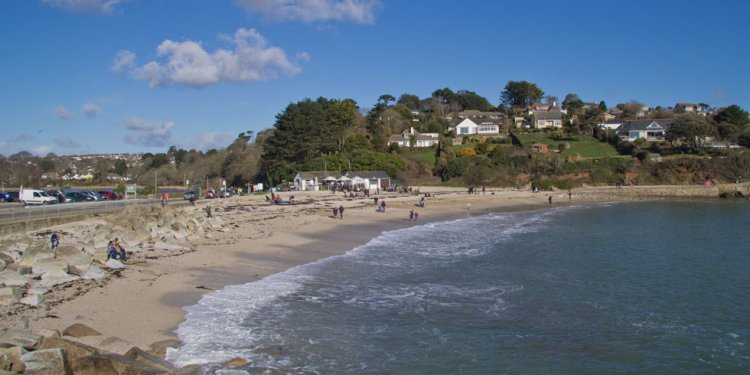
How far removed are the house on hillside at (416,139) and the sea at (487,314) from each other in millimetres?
66079

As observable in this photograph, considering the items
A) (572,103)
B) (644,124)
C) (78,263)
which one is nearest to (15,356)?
(78,263)

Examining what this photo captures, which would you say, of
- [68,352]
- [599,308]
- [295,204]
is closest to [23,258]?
[68,352]

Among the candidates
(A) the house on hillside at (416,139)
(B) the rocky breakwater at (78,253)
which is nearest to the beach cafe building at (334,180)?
(A) the house on hillside at (416,139)

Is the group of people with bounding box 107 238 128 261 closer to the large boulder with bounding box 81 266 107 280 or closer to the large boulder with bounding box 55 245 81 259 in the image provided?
the large boulder with bounding box 55 245 81 259

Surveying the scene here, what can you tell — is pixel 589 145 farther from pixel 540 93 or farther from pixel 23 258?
pixel 23 258

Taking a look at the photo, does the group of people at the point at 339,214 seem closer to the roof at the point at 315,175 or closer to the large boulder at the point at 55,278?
the large boulder at the point at 55,278

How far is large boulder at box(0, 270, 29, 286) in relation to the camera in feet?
46.3

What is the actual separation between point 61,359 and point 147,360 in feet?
5.04

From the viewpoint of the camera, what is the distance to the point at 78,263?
16.2m

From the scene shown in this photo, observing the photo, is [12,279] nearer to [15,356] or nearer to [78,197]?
[15,356]

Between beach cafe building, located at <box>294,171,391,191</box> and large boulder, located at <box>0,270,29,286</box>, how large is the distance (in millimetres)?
49740

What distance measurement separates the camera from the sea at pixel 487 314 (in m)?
11.0

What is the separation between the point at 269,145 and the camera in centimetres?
7381

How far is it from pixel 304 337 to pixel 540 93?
415 ft
